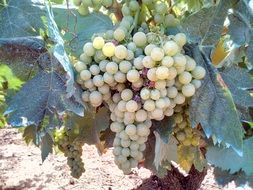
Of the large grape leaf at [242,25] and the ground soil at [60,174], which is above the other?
the large grape leaf at [242,25]

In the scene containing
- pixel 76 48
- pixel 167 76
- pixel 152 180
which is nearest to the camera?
pixel 167 76

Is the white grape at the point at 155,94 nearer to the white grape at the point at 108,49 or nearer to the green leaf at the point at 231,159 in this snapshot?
the white grape at the point at 108,49

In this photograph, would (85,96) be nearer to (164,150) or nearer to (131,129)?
(131,129)

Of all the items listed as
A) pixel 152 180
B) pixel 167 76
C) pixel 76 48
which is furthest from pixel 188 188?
pixel 167 76

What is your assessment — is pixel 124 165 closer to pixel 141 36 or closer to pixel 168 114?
pixel 168 114

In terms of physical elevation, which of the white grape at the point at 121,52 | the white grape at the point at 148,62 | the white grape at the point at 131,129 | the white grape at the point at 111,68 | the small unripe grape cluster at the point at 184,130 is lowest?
the small unripe grape cluster at the point at 184,130

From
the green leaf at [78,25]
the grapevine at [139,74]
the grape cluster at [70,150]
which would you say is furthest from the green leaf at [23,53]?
the grape cluster at [70,150]
